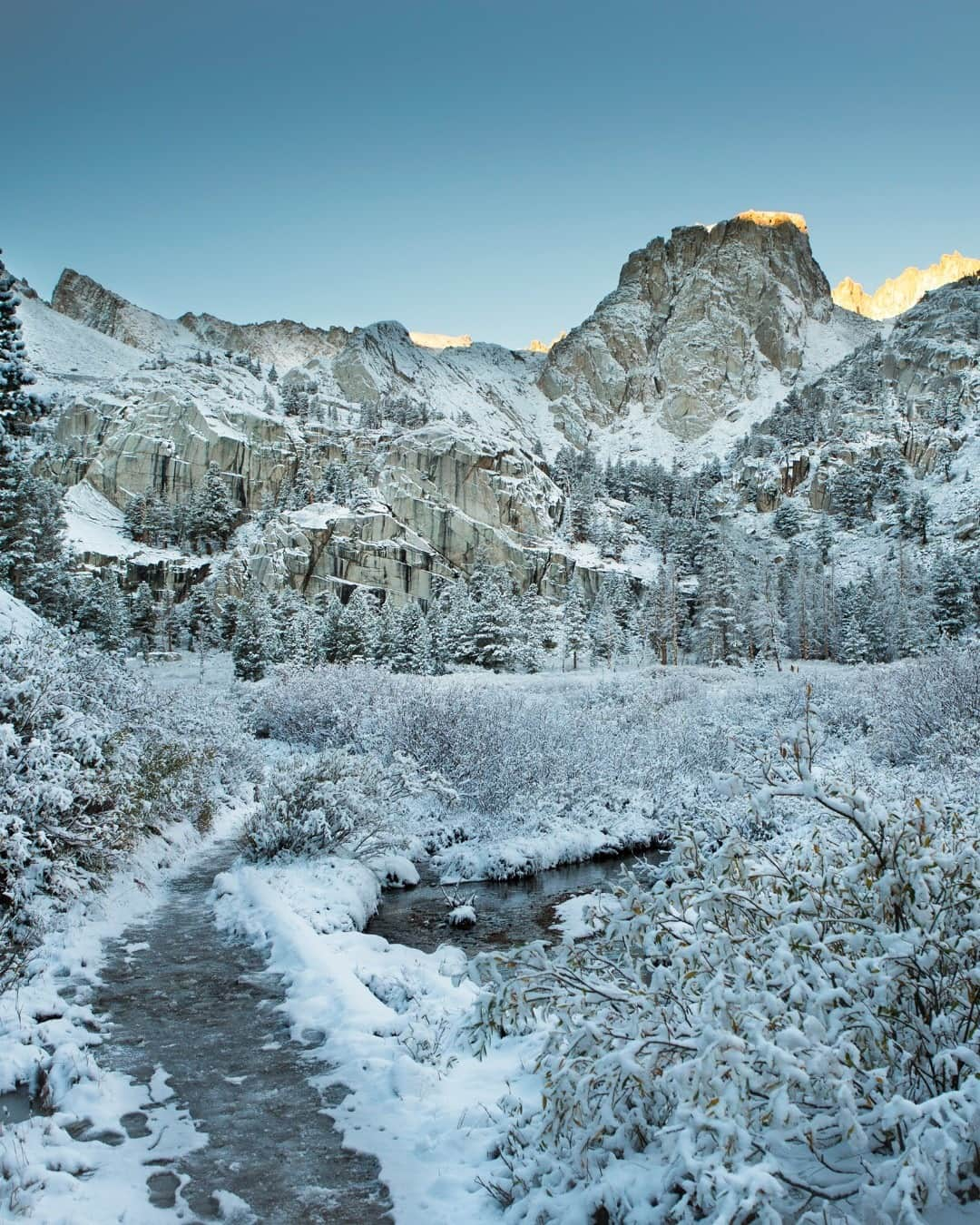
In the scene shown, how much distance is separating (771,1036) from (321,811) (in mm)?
10873

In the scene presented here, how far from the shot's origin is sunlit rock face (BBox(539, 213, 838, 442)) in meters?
173

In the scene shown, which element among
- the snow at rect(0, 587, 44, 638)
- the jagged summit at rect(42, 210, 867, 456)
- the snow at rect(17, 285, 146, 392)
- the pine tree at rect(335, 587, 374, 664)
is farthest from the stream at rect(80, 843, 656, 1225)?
the jagged summit at rect(42, 210, 867, 456)

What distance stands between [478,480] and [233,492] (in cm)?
3513

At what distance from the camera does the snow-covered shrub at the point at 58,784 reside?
7.43 meters

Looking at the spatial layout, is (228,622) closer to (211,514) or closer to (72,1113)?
(211,514)

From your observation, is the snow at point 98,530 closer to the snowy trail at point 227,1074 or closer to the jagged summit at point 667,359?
the jagged summit at point 667,359

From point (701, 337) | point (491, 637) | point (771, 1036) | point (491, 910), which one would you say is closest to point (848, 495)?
point (491, 637)

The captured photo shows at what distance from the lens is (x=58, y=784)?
7883mm

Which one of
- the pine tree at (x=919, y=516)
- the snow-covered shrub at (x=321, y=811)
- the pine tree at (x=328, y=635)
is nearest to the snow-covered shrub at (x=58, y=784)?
the snow-covered shrub at (x=321, y=811)

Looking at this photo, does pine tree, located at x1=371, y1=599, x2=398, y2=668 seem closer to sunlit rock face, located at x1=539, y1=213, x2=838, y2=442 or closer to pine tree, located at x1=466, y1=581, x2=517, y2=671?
pine tree, located at x1=466, y1=581, x2=517, y2=671

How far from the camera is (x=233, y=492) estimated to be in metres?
102

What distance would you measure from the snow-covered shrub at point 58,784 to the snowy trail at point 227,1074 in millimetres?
1174

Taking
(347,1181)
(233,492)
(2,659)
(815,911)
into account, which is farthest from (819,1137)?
(233,492)

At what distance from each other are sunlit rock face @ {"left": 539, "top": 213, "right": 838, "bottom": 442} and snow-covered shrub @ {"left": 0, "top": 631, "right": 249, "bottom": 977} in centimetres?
16302
